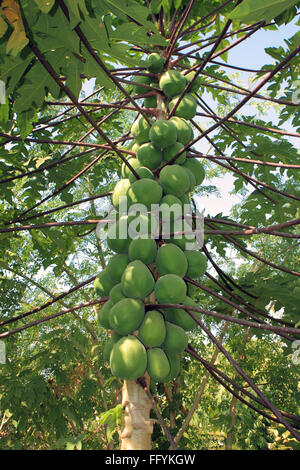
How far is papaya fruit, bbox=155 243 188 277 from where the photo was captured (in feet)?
5.56

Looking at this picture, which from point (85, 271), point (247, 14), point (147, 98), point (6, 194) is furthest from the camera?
point (85, 271)

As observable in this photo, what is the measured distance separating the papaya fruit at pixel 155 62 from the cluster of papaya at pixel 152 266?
197 millimetres

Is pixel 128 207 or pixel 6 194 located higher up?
pixel 6 194

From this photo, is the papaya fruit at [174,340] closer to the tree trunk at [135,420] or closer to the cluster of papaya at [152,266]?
the cluster of papaya at [152,266]

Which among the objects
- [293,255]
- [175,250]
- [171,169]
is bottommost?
[175,250]

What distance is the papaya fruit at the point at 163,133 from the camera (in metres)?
1.94

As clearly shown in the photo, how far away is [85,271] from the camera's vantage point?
7.70 meters

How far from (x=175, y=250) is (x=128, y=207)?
36cm

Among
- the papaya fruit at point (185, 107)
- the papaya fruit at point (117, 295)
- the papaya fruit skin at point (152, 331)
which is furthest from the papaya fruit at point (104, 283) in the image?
the papaya fruit at point (185, 107)


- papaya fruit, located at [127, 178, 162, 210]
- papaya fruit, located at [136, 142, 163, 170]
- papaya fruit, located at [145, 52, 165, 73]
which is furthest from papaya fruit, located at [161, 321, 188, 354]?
papaya fruit, located at [145, 52, 165, 73]

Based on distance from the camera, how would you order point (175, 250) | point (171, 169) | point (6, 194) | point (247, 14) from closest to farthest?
point (247, 14) < point (175, 250) < point (171, 169) < point (6, 194)

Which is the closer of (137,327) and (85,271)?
(137,327)
